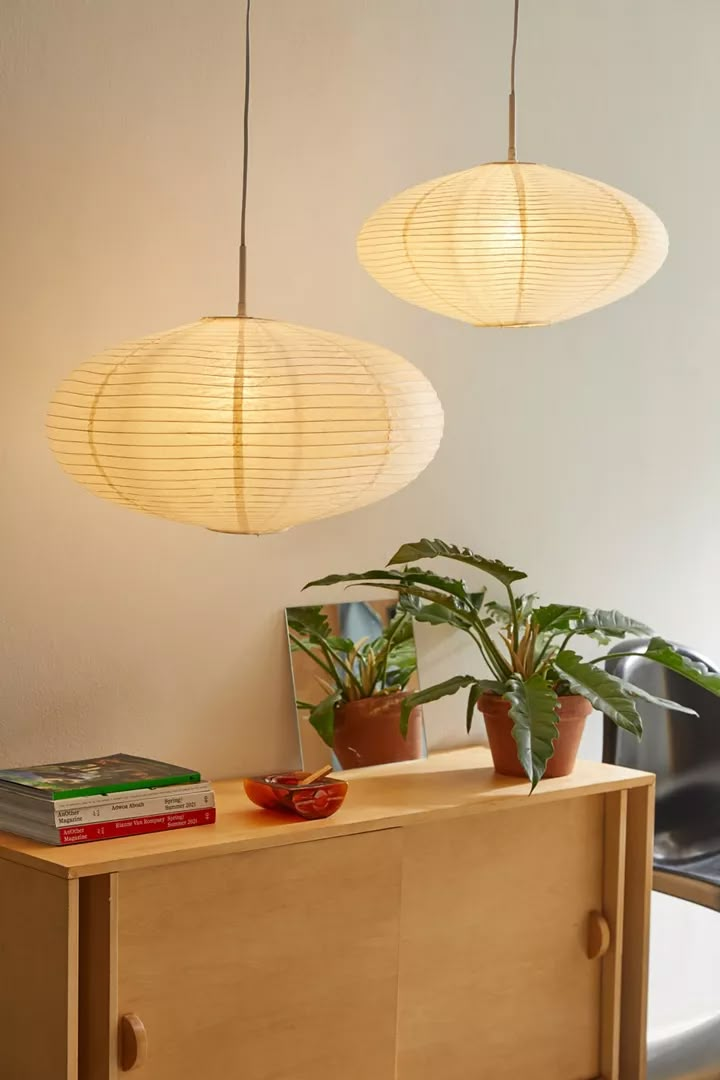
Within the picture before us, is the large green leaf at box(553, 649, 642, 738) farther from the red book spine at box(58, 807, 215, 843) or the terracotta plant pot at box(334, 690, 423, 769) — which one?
the red book spine at box(58, 807, 215, 843)

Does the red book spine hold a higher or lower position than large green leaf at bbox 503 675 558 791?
lower

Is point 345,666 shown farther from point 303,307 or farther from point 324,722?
point 303,307

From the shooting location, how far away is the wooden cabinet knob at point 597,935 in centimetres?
263

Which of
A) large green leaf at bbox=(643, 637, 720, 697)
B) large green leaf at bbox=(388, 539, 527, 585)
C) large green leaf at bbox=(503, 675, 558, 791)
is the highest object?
large green leaf at bbox=(388, 539, 527, 585)

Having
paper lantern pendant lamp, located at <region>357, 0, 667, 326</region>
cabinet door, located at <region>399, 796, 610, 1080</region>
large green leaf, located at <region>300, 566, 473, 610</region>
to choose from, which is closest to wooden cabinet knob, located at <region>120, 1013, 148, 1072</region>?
cabinet door, located at <region>399, 796, 610, 1080</region>

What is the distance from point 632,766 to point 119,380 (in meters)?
1.67

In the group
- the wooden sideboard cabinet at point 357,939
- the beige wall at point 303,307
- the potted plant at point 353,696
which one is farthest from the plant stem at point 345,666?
the wooden sideboard cabinet at point 357,939

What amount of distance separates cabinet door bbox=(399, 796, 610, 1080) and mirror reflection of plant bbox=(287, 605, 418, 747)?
433 millimetres

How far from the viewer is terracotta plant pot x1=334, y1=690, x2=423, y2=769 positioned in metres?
2.74

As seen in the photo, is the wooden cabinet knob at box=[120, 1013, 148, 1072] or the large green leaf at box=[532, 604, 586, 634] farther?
the large green leaf at box=[532, 604, 586, 634]

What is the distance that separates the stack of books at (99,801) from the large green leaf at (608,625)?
86 cm

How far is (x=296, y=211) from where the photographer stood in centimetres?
270

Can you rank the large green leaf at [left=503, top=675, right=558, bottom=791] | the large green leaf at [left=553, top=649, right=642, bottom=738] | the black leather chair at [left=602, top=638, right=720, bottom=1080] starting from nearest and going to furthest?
the large green leaf at [left=503, top=675, right=558, bottom=791]
the large green leaf at [left=553, top=649, right=642, bottom=738]
the black leather chair at [left=602, top=638, right=720, bottom=1080]

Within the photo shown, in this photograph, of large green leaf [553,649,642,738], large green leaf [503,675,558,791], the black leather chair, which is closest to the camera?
large green leaf [503,675,558,791]
